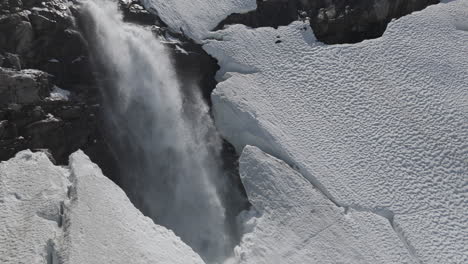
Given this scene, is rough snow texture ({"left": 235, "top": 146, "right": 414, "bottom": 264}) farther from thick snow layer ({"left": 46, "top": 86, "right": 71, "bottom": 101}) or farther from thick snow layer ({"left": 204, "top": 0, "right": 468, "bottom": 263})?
thick snow layer ({"left": 46, "top": 86, "right": 71, "bottom": 101})

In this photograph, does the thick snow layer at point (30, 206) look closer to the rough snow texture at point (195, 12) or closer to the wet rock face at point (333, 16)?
the rough snow texture at point (195, 12)

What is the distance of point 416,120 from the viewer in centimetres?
1752

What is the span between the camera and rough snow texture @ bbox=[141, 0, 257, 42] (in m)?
18.8

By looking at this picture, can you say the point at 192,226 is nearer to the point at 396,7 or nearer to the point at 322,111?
the point at 322,111

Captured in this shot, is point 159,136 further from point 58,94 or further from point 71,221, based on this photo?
point 71,221

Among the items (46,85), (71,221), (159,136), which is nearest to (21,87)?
(46,85)

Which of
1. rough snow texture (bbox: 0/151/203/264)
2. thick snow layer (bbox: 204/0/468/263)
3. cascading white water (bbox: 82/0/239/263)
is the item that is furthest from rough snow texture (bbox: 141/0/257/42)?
rough snow texture (bbox: 0/151/203/264)

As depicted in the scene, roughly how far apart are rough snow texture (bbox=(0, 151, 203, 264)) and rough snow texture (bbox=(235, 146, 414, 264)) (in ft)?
5.94

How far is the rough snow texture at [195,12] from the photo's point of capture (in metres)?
18.8

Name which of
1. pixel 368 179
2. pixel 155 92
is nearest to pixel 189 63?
pixel 155 92

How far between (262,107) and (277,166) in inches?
82.4

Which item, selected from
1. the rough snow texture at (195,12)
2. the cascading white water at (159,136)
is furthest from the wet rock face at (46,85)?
the rough snow texture at (195,12)

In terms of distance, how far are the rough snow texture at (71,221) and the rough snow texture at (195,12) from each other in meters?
5.84

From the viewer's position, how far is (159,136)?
16.7 metres
